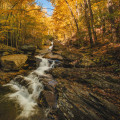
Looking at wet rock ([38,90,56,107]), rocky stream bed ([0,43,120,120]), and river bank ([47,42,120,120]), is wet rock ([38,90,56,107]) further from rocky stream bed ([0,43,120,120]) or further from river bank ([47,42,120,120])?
river bank ([47,42,120,120])

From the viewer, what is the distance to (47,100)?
429 cm

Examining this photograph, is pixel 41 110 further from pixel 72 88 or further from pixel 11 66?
pixel 11 66

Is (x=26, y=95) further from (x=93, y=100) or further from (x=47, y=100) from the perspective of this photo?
(x=93, y=100)

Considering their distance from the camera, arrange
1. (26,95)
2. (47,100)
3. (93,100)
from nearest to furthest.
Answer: (93,100) → (47,100) → (26,95)

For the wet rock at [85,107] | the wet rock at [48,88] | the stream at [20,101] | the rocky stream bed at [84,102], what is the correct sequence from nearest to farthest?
Answer: the wet rock at [85,107]
the rocky stream bed at [84,102]
the stream at [20,101]
the wet rock at [48,88]

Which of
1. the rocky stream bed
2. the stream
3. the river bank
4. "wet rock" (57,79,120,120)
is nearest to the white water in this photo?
the stream

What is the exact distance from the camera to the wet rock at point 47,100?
4.18 meters

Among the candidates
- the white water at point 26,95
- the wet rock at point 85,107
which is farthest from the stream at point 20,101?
the wet rock at point 85,107

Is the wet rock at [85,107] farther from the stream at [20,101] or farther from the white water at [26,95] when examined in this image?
the white water at [26,95]

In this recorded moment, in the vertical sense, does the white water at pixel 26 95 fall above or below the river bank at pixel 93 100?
below

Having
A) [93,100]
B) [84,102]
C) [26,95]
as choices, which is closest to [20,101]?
[26,95]

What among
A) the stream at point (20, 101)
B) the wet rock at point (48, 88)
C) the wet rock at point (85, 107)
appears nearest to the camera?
the wet rock at point (85, 107)

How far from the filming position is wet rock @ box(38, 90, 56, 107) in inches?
165

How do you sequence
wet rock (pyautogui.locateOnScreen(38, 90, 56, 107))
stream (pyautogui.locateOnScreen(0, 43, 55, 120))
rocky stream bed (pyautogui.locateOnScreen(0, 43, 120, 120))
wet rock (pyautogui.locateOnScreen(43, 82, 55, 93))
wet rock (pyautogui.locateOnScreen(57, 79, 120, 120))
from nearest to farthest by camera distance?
wet rock (pyautogui.locateOnScreen(57, 79, 120, 120)), rocky stream bed (pyautogui.locateOnScreen(0, 43, 120, 120)), stream (pyautogui.locateOnScreen(0, 43, 55, 120)), wet rock (pyautogui.locateOnScreen(38, 90, 56, 107)), wet rock (pyautogui.locateOnScreen(43, 82, 55, 93))
